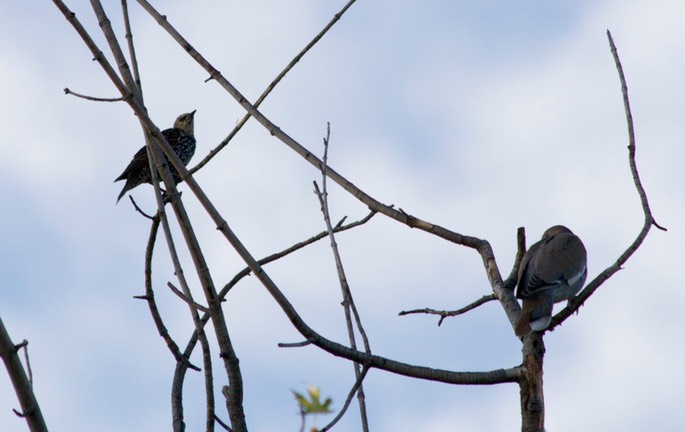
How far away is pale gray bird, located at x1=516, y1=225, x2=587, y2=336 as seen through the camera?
6.49m

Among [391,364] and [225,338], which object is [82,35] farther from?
[391,364]

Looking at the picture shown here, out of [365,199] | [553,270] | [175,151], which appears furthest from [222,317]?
[175,151]

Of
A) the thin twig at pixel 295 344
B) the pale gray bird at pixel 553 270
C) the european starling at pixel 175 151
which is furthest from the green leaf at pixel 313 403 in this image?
the european starling at pixel 175 151

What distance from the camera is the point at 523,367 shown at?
3.76m

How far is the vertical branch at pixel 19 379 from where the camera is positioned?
256 centimetres

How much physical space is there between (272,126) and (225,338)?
1.48m

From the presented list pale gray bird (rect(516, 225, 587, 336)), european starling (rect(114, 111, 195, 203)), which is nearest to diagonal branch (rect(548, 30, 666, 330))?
pale gray bird (rect(516, 225, 587, 336))

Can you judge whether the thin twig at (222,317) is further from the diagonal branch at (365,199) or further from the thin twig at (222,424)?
the diagonal branch at (365,199)

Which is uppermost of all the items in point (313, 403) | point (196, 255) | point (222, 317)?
point (196, 255)

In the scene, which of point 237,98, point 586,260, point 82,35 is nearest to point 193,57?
point 237,98

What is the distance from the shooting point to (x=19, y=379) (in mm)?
2646

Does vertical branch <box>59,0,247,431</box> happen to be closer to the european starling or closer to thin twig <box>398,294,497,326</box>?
thin twig <box>398,294,497,326</box>

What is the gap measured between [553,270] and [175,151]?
18.0 ft

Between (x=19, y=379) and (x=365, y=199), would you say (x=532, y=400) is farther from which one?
(x=19, y=379)
